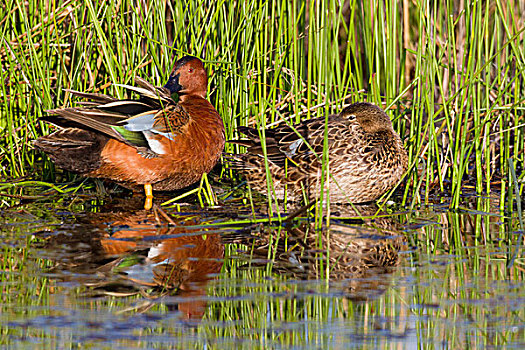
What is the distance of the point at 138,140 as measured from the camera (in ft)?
18.4

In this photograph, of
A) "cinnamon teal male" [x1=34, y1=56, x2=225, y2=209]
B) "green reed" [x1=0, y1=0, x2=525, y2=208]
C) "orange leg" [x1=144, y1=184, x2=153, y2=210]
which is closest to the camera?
"cinnamon teal male" [x1=34, y1=56, x2=225, y2=209]

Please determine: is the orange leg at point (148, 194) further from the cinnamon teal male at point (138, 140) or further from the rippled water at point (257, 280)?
the rippled water at point (257, 280)

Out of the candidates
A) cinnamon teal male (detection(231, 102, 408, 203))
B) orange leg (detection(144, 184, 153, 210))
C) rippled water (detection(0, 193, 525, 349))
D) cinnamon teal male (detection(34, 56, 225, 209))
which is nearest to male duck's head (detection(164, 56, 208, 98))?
cinnamon teal male (detection(34, 56, 225, 209))

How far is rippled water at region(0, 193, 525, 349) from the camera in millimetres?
3113

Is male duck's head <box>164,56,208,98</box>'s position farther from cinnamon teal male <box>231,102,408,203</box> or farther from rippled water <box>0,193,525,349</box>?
rippled water <box>0,193,525,349</box>

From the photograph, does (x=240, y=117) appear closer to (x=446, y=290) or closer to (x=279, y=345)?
(x=446, y=290)

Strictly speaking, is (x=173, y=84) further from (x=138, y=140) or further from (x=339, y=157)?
(x=339, y=157)

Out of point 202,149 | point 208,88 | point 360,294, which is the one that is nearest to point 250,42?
point 208,88

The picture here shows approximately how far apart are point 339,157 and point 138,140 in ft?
5.15

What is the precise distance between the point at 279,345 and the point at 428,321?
0.70 meters

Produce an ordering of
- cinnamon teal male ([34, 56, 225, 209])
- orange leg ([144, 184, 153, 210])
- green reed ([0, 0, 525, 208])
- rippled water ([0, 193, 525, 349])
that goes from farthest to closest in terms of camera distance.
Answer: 1. green reed ([0, 0, 525, 208])
2. orange leg ([144, 184, 153, 210])
3. cinnamon teal male ([34, 56, 225, 209])
4. rippled water ([0, 193, 525, 349])

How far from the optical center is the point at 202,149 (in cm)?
591

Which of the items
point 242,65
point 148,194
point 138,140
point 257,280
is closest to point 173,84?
point 242,65

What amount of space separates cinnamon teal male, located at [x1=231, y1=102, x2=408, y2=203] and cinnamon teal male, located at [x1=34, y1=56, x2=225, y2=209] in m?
0.45
